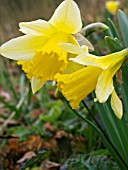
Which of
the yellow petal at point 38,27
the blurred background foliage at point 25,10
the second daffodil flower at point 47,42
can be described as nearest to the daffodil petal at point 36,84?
the second daffodil flower at point 47,42

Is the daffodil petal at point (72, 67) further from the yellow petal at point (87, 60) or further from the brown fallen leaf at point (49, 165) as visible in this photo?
the brown fallen leaf at point (49, 165)

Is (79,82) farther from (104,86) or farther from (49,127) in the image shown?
(49,127)

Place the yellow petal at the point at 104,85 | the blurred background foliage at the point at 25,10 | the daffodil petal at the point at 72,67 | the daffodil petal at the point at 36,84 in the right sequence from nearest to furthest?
the yellow petal at the point at 104,85 < the daffodil petal at the point at 72,67 < the daffodil petal at the point at 36,84 < the blurred background foliage at the point at 25,10

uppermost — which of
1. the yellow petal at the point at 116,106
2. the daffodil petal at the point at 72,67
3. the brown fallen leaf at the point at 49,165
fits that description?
the daffodil petal at the point at 72,67

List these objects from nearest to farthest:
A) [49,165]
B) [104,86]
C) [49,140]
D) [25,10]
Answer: [104,86] < [49,165] < [49,140] < [25,10]

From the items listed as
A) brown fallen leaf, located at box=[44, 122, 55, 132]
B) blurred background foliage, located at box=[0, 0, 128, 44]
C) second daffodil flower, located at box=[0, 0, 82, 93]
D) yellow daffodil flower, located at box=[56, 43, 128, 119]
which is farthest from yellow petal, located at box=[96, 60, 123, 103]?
blurred background foliage, located at box=[0, 0, 128, 44]

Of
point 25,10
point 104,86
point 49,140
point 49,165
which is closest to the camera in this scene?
point 104,86

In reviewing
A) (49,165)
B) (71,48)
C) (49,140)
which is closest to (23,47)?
(71,48)
